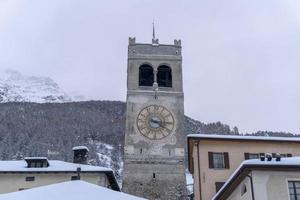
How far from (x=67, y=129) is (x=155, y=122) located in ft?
296

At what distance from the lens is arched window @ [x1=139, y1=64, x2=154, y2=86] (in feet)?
189

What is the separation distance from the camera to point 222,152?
127ft

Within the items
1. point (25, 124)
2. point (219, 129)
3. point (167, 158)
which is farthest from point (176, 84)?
point (25, 124)

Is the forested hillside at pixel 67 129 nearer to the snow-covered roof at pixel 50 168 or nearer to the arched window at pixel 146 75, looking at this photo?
the arched window at pixel 146 75

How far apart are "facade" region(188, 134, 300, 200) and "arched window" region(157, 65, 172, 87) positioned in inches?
738

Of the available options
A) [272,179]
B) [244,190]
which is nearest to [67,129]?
[244,190]

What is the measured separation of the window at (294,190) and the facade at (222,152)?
10.5 m

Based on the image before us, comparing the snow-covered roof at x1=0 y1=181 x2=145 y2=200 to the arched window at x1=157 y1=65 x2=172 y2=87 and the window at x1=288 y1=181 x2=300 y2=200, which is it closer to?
the window at x1=288 y1=181 x2=300 y2=200

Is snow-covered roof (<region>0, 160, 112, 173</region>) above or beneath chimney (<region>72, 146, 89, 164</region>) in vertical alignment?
beneath

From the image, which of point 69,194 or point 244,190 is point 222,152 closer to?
point 244,190

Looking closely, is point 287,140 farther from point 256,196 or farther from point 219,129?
point 219,129

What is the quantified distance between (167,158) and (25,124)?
90.7 m

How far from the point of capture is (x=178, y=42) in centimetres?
5975

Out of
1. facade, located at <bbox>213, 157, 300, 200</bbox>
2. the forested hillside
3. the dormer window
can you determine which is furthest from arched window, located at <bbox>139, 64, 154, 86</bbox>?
the forested hillside
